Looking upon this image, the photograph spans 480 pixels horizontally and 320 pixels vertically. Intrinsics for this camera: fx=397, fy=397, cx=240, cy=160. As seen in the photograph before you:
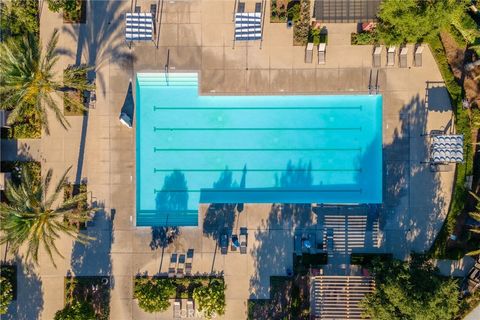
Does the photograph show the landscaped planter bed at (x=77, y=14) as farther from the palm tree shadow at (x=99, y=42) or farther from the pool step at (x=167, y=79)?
the pool step at (x=167, y=79)

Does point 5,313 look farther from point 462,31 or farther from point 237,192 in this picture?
point 462,31

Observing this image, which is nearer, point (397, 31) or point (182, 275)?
point (397, 31)

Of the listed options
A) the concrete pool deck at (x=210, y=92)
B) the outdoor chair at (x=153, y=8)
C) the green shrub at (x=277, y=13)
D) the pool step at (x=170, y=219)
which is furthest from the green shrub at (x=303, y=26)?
the pool step at (x=170, y=219)

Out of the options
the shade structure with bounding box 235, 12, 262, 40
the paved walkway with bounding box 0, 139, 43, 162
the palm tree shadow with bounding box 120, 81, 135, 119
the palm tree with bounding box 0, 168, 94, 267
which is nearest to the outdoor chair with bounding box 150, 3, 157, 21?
the palm tree shadow with bounding box 120, 81, 135, 119

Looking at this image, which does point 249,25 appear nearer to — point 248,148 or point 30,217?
point 248,148

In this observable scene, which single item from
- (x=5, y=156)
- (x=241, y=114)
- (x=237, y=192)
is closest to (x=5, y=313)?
(x=5, y=156)

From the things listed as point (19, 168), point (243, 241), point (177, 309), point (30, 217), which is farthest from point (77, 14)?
point (177, 309)
